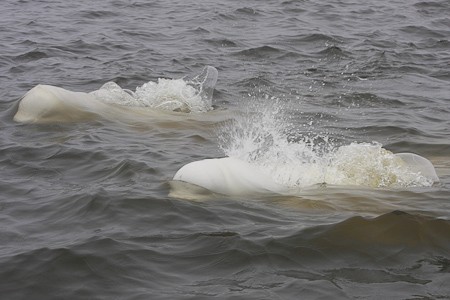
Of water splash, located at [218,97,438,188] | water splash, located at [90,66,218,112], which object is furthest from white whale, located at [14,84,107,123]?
water splash, located at [218,97,438,188]

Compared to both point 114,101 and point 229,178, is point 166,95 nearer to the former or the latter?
point 114,101

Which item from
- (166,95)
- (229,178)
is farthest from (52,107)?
(229,178)

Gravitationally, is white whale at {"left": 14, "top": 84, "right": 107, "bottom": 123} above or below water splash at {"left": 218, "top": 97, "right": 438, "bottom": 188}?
below

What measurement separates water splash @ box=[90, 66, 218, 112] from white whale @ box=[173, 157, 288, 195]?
3102 mm

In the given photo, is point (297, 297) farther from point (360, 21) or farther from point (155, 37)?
point (360, 21)

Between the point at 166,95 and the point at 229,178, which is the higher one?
the point at 229,178

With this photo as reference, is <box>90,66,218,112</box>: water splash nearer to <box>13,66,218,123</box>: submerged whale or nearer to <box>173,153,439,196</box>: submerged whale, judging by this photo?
<box>13,66,218,123</box>: submerged whale

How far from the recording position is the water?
472 centimetres

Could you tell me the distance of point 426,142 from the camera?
8180 mm

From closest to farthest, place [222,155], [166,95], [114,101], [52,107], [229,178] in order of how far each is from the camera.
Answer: [229,178] < [222,155] < [52,107] < [114,101] < [166,95]

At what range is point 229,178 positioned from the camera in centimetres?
608

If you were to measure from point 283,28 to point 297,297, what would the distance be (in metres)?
11.2

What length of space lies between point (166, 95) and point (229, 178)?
3.61 m

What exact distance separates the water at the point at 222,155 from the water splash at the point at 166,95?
0.09 meters
